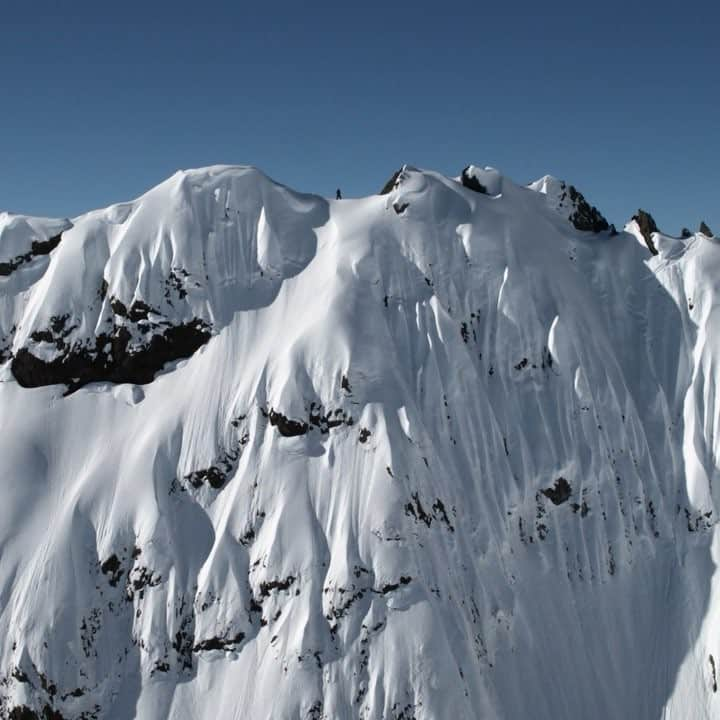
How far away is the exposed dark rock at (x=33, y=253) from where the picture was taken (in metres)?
53.1

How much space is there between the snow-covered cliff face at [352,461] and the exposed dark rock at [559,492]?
14 centimetres

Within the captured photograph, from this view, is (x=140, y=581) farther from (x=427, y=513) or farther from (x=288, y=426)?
(x=427, y=513)

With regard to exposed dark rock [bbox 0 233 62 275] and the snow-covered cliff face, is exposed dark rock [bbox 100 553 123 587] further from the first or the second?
exposed dark rock [bbox 0 233 62 275]

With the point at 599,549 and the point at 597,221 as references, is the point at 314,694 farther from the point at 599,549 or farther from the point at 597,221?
the point at 597,221

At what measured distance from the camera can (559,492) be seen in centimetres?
4619

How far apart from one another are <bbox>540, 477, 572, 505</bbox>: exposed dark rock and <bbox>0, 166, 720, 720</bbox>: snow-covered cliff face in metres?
0.14

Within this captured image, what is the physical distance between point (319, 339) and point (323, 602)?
16830mm

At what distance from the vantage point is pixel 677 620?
43.9 m

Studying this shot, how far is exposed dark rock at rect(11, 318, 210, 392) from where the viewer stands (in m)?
47.9

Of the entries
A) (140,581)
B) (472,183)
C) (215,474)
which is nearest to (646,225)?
(472,183)

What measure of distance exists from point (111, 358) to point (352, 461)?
20248 millimetres

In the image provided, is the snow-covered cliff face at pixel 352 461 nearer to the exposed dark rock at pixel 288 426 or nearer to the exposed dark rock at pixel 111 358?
the exposed dark rock at pixel 111 358

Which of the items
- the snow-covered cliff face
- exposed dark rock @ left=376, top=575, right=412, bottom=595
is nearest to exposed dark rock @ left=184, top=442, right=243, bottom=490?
the snow-covered cliff face

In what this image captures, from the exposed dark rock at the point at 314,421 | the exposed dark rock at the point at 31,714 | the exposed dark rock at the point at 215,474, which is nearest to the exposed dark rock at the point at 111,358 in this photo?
the exposed dark rock at the point at 215,474
